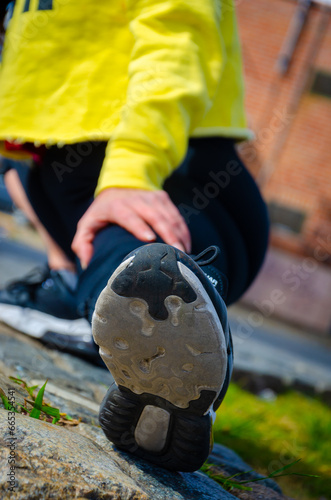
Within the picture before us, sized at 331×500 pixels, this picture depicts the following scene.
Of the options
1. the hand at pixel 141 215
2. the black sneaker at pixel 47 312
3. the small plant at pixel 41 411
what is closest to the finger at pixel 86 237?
the hand at pixel 141 215

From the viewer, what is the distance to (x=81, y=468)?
69 cm

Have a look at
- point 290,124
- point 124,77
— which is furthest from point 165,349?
point 290,124

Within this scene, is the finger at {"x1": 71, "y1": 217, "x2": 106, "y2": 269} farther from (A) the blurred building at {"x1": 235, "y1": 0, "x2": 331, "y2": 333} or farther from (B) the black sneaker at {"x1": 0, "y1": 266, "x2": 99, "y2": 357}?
(A) the blurred building at {"x1": 235, "y1": 0, "x2": 331, "y2": 333}

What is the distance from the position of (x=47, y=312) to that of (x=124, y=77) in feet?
3.01

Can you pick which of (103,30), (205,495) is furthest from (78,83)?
(205,495)

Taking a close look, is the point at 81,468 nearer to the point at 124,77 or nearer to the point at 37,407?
the point at 37,407

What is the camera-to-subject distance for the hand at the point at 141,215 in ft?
2.78

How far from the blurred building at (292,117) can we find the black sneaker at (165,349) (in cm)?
746

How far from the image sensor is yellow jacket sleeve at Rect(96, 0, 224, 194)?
93 centimetres

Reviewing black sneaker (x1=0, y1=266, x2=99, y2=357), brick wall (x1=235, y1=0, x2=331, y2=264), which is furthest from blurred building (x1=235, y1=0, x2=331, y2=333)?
black sneaker (x1=0, y1=266, x2=99, y2=357)

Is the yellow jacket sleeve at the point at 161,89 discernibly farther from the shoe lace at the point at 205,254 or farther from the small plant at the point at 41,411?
the small plant at the point at 41,411

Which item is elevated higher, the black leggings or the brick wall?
the black leggings

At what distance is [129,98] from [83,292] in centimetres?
38

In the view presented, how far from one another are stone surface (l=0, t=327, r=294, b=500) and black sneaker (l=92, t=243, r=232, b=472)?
53 millimetres
